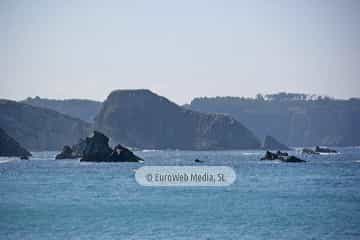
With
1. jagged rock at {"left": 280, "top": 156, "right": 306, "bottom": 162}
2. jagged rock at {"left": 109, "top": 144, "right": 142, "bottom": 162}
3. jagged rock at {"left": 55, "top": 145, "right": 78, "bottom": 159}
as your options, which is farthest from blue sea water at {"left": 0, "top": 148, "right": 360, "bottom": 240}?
jagged rock at {"left": 55, "top": 145, "right": 78, "bottom": 159}

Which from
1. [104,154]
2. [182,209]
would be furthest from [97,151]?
[182,209]

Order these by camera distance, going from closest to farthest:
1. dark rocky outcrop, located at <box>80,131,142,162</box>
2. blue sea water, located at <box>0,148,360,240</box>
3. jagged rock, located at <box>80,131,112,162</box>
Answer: blue sea water, located at <box>0,148,360,240</box>, jagged rock, located at <box>80,131,112,162</box>, dark rocky outcrop, located at <box>80,131,142,162</box>

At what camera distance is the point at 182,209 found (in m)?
63.5

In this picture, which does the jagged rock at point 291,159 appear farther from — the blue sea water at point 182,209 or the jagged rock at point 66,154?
the jagged rock at point 66,154

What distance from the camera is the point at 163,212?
61.8 m

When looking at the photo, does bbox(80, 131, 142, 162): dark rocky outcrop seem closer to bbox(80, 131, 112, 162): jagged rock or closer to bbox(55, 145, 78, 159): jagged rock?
bbox(80, 131, 112, 162): jagged rock

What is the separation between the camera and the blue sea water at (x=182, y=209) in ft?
165

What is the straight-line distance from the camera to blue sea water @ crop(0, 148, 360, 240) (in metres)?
50.4

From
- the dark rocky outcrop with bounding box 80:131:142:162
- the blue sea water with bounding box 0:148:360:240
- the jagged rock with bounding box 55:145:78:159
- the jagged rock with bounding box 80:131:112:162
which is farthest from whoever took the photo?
the jagged rock with bounding box 55:145:78:159

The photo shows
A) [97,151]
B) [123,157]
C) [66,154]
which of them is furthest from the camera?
[66,154]

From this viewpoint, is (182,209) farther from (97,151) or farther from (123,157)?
(97,151)

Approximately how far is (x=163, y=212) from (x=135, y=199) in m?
11.0

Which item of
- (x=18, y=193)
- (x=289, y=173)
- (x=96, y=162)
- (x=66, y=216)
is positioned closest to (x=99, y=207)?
(x=66, y=216)

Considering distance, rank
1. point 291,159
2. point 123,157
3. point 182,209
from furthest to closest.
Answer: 1. point 123,157
2. point 291,159
3. point 182,209
